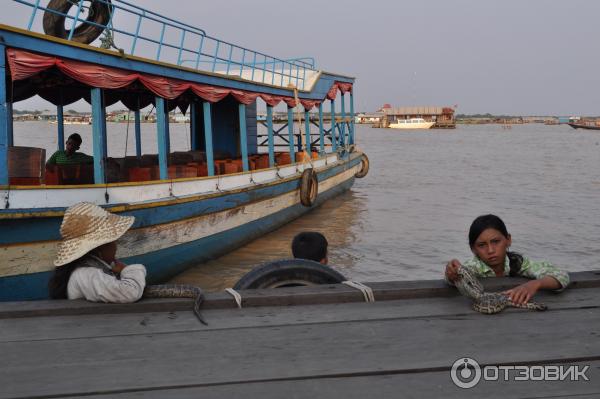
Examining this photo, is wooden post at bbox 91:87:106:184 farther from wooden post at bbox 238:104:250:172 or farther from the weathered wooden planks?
the weathered wooden planks

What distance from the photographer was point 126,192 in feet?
21.4

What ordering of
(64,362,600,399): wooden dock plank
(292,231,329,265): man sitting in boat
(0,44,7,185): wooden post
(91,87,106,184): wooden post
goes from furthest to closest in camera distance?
(91,87,106,184): wooden post, (0,44,7,185): wooden post, (292,231,329,265): man sitting in boat, (64,362,600,399): wooden dock plank

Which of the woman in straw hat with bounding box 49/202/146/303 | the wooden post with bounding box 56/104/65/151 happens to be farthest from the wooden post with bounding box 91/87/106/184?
the woman in straw hat with bounding box 49/202/146/303

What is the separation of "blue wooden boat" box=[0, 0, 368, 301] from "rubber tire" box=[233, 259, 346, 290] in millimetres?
2952

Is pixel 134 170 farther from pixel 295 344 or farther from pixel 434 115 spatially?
pixel 434 115

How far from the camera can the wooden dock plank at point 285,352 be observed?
1.95m

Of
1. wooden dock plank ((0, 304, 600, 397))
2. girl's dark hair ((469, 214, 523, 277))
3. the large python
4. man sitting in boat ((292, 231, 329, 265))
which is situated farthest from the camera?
man sitting in boat ((292, 231, 329, 265))

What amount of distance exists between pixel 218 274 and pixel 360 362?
624 centimetres

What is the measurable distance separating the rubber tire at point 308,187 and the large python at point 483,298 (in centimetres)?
909

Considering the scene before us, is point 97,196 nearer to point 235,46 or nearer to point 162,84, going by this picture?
point 162,84

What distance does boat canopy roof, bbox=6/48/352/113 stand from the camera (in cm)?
555

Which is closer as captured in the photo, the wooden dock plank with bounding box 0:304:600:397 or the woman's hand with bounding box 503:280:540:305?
the wooden dock plank with bounding box 0:304:600:397

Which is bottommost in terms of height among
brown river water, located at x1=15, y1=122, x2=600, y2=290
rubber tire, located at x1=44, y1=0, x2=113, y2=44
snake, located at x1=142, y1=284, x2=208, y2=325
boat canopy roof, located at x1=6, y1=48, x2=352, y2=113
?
brown river water, located at x1=15, y1=122, x2=600, y2=290

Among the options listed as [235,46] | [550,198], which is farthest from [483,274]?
[550,198]
